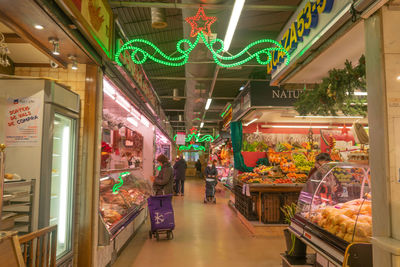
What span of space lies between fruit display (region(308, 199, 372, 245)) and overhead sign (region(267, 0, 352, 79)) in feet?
6.40

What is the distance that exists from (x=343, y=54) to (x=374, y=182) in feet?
7.01

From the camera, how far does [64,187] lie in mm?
3525

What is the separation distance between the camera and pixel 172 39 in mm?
7637

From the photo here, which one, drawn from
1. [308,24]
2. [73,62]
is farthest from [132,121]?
[308,24]

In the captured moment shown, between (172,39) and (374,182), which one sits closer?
(374,182)

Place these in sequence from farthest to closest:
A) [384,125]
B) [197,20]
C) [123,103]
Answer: [123,103]
[197,20]
[384,125]

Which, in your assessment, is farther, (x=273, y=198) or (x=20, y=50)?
(x=273, y=198)

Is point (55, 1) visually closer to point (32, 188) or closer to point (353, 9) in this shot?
point (32, 188)

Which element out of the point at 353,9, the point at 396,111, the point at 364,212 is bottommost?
the point at 364,212

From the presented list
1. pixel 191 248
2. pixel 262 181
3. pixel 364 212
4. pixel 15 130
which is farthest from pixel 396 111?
pixel 262 181

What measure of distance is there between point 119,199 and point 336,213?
3.91 meters

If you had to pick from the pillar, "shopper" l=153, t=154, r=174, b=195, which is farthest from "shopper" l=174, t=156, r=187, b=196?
the pillar

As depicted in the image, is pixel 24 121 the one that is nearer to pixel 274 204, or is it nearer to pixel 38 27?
pixel 38 27

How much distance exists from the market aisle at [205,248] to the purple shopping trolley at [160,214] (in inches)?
10.1
